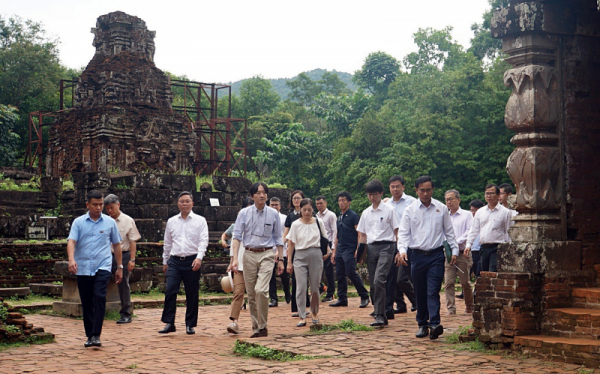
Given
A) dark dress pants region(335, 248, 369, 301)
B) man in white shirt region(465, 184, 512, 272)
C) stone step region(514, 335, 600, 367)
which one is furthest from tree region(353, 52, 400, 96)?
stone step region(514, 335, 600, 367)

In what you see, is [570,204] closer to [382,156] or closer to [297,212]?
[297,212]

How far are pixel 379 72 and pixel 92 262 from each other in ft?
176

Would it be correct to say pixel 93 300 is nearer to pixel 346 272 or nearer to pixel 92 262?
pixel 92 262

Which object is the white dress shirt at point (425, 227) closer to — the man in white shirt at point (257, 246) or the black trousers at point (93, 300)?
the man in white shirt at point (257, 246)

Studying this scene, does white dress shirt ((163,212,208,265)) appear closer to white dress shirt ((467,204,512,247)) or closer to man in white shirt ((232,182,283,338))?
man in white shirt ((232,182,283,338))

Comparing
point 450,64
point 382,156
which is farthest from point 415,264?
point 450,64

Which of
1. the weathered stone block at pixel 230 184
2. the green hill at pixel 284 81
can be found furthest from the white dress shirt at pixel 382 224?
the green hill at pixel 284 81

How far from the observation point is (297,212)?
1211 cm

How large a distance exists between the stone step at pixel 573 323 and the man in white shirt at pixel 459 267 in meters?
2.96

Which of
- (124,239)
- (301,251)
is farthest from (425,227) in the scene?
(124,239)

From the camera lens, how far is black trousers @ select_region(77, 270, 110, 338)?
7.97 metres

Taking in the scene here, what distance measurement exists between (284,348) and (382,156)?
34.3m

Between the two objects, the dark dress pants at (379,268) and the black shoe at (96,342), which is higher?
the dark dress pants at (379,268)

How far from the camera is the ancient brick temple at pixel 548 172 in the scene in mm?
7340
